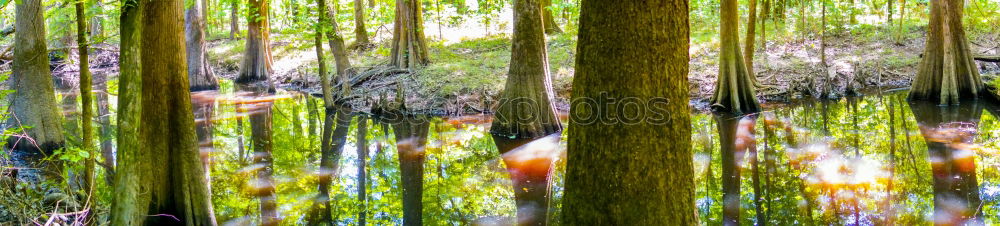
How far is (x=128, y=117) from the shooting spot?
226 inches

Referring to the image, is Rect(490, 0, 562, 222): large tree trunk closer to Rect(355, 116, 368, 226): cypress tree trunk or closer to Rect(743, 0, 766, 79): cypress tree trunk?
Rect(355, 116, 368, 226): cypress tree trunk

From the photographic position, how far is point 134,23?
5.55 m

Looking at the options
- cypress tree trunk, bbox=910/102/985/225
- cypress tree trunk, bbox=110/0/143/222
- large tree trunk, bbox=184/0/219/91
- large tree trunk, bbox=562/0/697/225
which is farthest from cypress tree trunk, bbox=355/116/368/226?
large tree trunk, bbox=184/0/219/91

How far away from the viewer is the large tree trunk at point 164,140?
6.23 meters

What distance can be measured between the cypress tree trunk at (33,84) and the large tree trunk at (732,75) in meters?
11.3

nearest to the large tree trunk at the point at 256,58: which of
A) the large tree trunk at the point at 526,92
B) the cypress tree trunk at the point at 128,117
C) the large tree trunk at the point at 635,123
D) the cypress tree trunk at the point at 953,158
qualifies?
the large tree trunk at the point at 526,92

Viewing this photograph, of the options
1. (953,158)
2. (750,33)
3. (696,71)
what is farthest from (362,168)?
(696,71)

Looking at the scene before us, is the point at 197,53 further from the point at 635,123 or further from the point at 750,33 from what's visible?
the point at 635,123

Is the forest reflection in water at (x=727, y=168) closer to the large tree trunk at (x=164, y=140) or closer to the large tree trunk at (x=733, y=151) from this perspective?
the large tree trunk at (x=733, y=151)

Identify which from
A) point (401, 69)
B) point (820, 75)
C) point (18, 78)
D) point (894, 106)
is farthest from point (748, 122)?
point (18, 78)

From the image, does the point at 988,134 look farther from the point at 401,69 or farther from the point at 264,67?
the point at 264,67

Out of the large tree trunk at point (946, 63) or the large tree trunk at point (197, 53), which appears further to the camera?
the large tree trunk at point (197, 53)

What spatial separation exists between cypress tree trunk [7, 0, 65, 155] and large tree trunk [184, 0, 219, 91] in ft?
33.3

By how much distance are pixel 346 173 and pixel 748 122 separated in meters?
7.75
